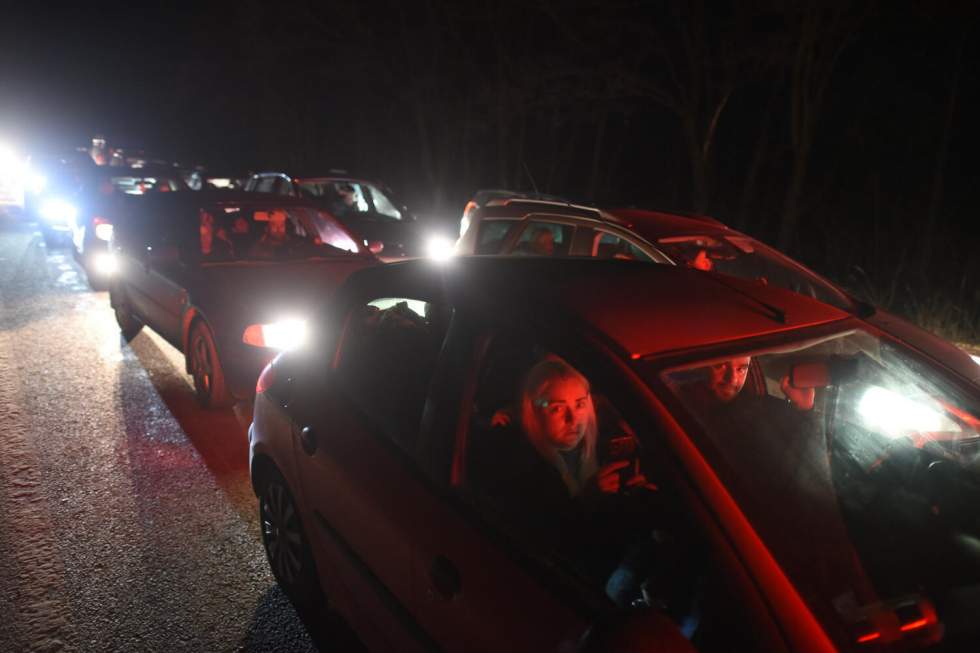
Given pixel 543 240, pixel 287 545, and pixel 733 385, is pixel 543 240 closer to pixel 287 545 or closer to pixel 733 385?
pixel 287 545

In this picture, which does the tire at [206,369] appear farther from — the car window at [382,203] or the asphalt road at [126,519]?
the car window at [382,203]

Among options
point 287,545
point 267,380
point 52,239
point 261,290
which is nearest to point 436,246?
point 261,290

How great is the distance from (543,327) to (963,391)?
54.4 inches

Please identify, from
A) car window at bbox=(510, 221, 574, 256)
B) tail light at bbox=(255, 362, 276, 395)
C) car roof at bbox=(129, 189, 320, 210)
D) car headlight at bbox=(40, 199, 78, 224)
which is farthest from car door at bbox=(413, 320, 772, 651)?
car headlight at bbox=(40, 199, 78, 224)

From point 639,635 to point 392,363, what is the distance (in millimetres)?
1707

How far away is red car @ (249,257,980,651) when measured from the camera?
171 cm

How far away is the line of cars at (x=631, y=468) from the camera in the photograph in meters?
1.71

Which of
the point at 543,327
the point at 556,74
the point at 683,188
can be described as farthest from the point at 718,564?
the point at 683,188

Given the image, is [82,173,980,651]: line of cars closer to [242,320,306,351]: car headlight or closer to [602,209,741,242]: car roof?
[242,320,306,351]: car headlight

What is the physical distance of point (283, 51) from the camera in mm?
25609

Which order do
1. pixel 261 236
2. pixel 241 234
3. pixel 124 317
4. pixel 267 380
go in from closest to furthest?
1. pixel 267 380
2. pixel 261 236
3. pixel 241 234
4. pixel 124 317

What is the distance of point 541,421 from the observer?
2535 millimetres

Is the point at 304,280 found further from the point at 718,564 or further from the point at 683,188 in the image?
the point at 683,188

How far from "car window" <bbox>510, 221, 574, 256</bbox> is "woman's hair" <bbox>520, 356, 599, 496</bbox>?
353cm
